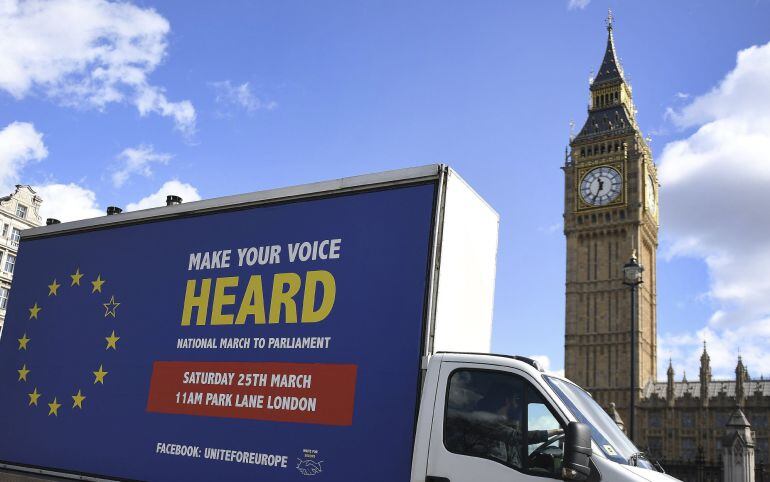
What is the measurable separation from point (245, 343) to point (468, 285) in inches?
106

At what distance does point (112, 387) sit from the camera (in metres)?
8.97

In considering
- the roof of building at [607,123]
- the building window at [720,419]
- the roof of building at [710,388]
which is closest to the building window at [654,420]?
the roof of building at [710,388]

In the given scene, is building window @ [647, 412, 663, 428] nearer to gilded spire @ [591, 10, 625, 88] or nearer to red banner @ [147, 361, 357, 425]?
gilded spire @ [591, 10, 625, 88]

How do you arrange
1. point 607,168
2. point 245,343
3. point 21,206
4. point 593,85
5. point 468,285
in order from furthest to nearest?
point 593,85, point 607,168, point 21,206, point 245,343, point 468,285

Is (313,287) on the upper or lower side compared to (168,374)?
upper

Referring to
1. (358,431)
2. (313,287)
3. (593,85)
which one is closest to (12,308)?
(313,287)

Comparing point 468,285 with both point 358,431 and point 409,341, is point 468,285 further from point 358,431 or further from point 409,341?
point 358,431

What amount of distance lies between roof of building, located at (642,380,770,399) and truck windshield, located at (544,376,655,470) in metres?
75.9

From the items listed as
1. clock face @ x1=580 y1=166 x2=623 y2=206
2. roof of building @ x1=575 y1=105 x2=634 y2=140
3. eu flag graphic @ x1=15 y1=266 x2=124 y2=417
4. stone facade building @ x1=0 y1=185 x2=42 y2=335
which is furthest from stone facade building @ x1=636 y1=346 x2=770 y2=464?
eu flag graphic @ x1=15 y1=266 x2=124 y2=417

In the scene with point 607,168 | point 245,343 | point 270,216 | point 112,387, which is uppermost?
point 607,168

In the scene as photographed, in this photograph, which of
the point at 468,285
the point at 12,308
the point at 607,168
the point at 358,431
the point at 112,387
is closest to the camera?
the point at 358,431

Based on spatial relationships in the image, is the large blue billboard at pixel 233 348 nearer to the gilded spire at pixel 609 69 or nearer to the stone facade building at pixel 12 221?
the stone facade building at pixel 12 221

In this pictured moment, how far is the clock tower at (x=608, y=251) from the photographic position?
76.9 metres

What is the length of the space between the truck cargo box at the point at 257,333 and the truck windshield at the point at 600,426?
127cm
